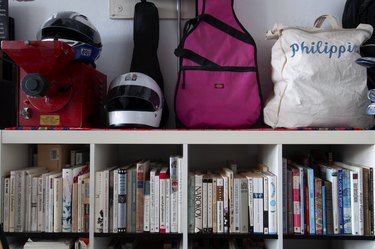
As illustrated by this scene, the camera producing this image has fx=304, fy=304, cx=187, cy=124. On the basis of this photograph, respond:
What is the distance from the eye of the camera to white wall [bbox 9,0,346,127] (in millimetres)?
1495

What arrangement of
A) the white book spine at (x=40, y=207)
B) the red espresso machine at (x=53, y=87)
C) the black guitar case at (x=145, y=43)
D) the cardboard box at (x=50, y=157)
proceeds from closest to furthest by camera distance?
the red espresso machine at (x=53, y=87) → the white book spine at (x=40, y=207) → the cardboard box at (x=50, y=157) → the black guitar case at (x=145, y=43)

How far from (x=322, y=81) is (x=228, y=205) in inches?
22.9

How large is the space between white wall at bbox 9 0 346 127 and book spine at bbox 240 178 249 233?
53 cm

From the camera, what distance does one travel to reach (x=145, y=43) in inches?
54.8

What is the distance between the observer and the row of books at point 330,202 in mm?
1083

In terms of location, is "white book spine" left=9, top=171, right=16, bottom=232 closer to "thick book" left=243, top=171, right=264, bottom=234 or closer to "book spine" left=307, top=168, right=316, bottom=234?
"thick book" left=243, top=171, right=264, bottom=234

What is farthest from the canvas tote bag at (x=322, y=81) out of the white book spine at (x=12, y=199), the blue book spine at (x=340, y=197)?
the white book spine at (x=12, y=199)

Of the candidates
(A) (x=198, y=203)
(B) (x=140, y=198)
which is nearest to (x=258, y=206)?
(A) (x=198, y=203)

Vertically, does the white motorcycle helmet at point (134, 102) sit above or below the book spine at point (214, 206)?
above

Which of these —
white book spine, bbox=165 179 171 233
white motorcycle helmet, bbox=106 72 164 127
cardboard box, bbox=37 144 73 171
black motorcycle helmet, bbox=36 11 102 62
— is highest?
black motorcycle helmet, bbox=36 11 102 62

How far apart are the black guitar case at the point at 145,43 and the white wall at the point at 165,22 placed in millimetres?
122

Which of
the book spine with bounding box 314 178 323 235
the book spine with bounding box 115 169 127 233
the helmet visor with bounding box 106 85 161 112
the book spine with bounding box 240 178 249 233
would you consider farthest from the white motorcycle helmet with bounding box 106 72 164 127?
the book spine with bounding box 314 178 323 235

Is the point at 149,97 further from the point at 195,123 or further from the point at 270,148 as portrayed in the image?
the point at 270,148

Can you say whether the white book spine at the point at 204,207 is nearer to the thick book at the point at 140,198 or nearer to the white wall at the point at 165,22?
→ the thick book at the point at 140,198
